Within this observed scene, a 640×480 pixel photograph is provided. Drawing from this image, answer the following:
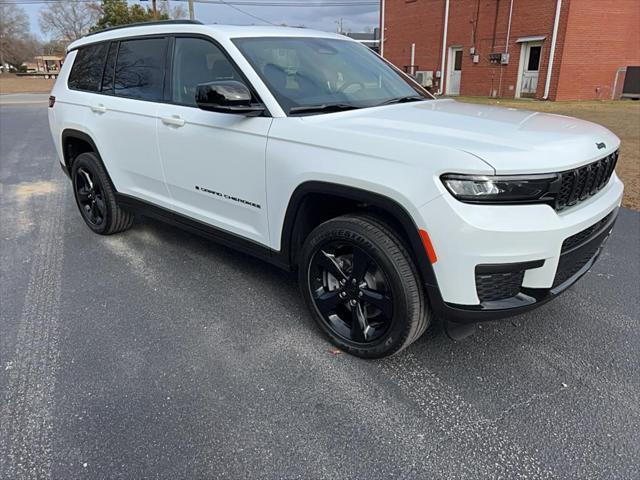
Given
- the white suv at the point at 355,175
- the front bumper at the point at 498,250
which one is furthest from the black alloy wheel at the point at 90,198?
the front bumper at the point at 498,250

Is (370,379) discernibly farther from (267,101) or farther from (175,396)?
(267,101)

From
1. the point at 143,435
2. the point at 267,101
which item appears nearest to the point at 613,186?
the point at 267,101

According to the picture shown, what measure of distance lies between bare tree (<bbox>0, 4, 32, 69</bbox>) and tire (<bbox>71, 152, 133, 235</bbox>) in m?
93.2

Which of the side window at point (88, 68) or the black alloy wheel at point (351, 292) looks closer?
the black alloy wheel at point (351, 292)

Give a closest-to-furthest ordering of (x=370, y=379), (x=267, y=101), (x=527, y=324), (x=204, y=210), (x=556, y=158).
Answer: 1. (x=556, y=158)
2. (x=370, y=379)
3. (x=267, y=101)
4. (x=527, y=324)
5. (x=204, y=210)

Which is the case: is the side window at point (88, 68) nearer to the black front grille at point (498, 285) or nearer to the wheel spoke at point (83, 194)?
the wheel spoke at point (83, 194)

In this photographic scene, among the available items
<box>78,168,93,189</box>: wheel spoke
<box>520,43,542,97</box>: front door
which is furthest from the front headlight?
<box>520,43,542,97</box>: front door

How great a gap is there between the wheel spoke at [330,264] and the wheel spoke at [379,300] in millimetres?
178

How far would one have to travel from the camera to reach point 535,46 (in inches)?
934

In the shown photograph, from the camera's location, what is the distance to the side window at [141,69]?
4051mm

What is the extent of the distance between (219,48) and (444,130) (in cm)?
170

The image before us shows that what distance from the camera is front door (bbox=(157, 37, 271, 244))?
3.28m

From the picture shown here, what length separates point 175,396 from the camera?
2762 millimetres

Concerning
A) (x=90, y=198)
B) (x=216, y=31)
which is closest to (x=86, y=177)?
(x=90, y=198)
